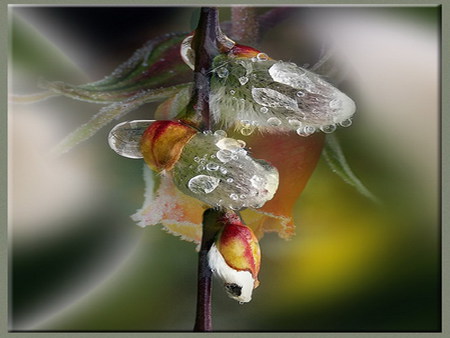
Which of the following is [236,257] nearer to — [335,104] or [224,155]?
[224,155]

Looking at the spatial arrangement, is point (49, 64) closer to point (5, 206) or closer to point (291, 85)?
point (5, 206)

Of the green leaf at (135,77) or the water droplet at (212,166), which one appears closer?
the water droplet at (212,166)

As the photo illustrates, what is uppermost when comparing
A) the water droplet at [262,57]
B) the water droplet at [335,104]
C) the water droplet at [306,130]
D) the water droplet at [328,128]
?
the water droplet at [262,57]

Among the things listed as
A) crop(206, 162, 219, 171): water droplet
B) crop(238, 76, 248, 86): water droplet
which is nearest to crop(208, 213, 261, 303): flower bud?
crop(206, 162, 219, 171): water droplet

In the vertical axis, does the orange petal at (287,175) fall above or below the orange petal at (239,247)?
above

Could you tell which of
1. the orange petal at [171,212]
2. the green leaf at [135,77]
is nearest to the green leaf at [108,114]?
the green leaf at [135,77]

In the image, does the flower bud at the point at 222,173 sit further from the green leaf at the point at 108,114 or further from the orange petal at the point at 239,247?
the green leaf at the point at 108,114
